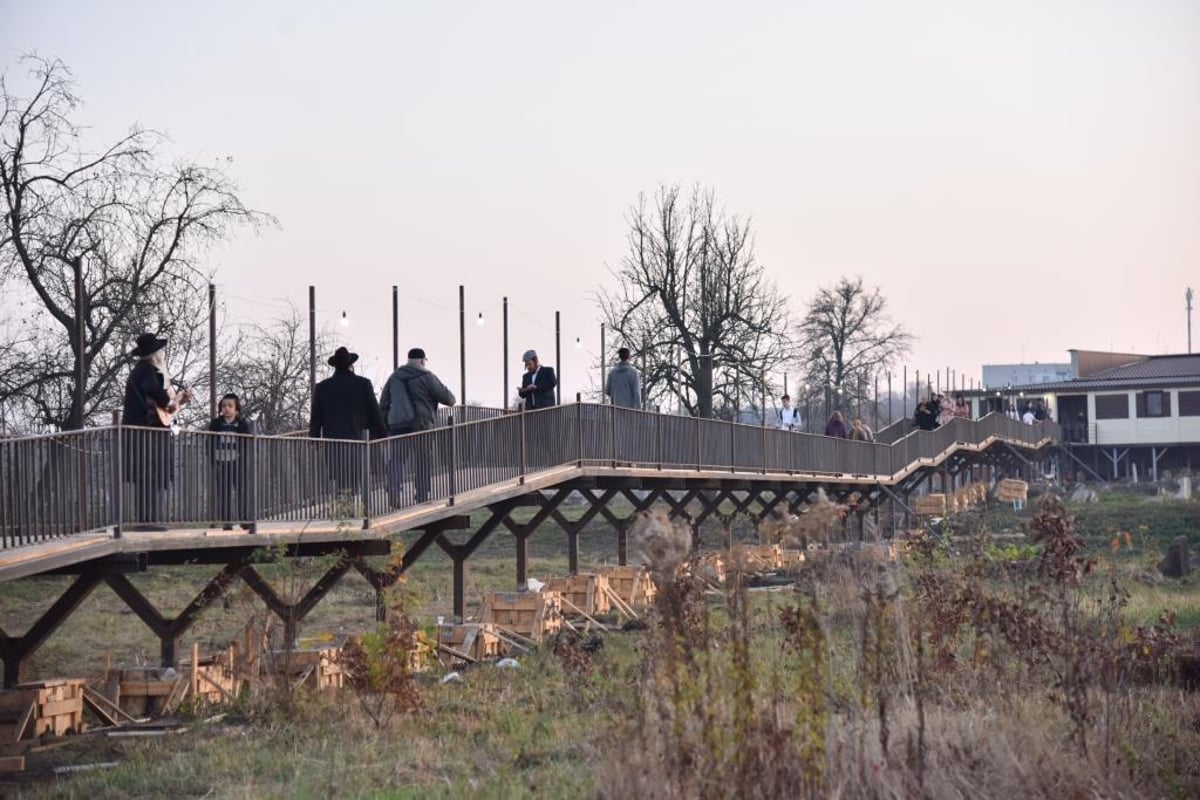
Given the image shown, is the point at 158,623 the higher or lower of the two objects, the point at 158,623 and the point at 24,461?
the lower

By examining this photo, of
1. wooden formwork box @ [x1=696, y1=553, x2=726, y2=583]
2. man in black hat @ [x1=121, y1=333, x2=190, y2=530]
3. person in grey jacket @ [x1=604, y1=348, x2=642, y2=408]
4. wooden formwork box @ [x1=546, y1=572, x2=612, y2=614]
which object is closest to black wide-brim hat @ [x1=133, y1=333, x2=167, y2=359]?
man in black hat @ [x1=121, y1=333, x2=190, y2=530]

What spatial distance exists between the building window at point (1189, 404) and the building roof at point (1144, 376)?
0.54 m

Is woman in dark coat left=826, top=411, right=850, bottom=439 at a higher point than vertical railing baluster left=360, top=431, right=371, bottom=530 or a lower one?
higher

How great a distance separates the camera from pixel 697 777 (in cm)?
774

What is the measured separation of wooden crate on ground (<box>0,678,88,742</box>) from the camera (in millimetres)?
13914

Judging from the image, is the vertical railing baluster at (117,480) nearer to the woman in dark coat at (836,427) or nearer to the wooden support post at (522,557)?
the wooden support post at (522,557)

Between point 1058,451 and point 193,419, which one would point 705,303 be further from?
point 1058,451

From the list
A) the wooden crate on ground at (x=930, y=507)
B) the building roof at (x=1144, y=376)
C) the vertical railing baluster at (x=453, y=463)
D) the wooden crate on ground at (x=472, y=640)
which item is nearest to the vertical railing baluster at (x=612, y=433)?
the wooden crate on ground at (x=472, y=640)

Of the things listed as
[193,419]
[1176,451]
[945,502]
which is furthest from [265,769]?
[1176,451]

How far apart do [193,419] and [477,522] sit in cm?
1095

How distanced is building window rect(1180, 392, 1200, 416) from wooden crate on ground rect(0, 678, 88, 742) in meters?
65.1

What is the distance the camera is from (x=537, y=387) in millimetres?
22188

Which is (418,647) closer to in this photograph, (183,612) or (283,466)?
(283,466)

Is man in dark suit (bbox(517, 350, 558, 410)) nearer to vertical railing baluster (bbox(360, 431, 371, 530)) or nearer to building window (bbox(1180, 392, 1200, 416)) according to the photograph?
vertical railing baluster (bbox(360, 431, 371, 530))
